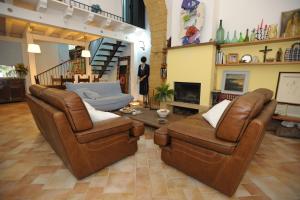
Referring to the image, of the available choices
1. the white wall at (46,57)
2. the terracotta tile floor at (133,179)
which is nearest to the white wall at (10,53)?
the white wall at (46,57)

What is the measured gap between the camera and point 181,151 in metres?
1.56

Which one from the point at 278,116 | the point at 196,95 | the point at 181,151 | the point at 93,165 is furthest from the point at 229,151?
the point at 196,95

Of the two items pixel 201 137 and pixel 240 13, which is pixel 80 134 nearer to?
pixel 201 137

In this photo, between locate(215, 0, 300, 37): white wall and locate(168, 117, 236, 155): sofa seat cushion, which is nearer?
locate(168, 117, 236, 155): sofa seat cushion

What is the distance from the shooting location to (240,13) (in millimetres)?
3305

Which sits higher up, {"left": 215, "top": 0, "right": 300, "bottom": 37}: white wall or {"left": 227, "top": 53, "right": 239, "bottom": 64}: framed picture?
{"left": 215, "top": 0, "right": 300, "bottom": 37}: white wall

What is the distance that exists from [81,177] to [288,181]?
204 centimetres

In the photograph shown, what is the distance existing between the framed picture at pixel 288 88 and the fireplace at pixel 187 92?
1501 millimetres

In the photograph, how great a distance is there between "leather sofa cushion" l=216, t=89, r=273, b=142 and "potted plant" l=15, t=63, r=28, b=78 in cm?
658

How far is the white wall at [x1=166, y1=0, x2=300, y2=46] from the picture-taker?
2.93 m

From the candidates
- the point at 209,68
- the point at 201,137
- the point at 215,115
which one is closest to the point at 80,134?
the point at 201,137

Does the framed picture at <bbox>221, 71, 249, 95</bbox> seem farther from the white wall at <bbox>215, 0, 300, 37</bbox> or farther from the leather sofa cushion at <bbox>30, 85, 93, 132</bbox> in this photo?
the leather sofa cushion at <bbox>30, 85, 93, 132</bbox>

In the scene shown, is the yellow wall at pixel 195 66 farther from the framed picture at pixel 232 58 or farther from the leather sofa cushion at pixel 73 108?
the leather sofa cushion at pixel 73 108

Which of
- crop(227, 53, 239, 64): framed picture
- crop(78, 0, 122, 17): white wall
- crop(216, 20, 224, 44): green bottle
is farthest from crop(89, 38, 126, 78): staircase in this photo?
crop(227, 53, 239, 64): framed picture
